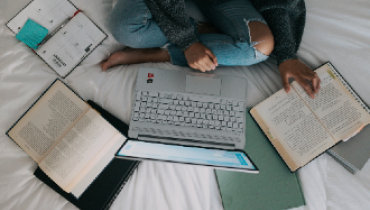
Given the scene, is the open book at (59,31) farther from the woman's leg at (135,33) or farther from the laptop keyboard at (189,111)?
the laptop keyboard at (189,111)

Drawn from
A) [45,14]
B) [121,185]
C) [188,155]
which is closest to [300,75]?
[188,155]

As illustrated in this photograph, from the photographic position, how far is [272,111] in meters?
0.75

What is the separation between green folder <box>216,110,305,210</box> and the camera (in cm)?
72

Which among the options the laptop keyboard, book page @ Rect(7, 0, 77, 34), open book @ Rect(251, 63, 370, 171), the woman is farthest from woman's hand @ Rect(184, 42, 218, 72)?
book page @ Rect(7, 0, 77, 34)

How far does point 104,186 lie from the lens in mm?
717

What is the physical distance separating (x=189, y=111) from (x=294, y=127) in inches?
14.7

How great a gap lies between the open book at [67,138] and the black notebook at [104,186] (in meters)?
0.02

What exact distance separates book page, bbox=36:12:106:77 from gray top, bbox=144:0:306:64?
0.28 meters

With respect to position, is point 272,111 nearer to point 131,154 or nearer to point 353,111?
point 353,111

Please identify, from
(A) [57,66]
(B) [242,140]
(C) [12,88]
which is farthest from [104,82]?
(B) [242,140]

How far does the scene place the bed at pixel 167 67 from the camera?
71cm

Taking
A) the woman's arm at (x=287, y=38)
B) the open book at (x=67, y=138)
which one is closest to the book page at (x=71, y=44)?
the open book at (x=67, y=138)

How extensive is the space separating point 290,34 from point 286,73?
0.47 ft

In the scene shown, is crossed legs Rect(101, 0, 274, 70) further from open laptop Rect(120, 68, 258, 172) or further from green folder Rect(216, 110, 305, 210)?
green folder Rect(216, 110, 305, 210)
